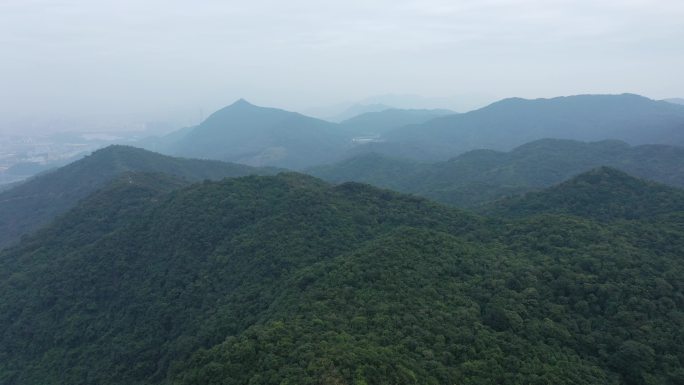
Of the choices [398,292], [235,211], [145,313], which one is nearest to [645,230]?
[398,292]

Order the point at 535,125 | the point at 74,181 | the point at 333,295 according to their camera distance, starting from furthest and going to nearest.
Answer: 1. the point at 535,125
2. the point at 74,181
3. the point at 333,295

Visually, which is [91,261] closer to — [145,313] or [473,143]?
[145,313]

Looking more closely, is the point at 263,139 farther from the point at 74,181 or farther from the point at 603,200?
the point at 603,200

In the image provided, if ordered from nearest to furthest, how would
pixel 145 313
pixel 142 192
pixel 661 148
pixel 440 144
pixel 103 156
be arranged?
pixel 145 313 < pixel 142 192 < pixel 661 148 < pixel 103 156 < pixel 440 144

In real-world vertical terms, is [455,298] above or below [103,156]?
below

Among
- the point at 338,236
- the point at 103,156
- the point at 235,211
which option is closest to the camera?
the point at 338,236

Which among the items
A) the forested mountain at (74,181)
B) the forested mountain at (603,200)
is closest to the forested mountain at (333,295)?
the forested mountain at (603,200)

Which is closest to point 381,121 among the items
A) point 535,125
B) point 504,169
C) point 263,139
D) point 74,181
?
point 263,139
